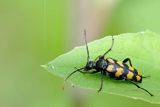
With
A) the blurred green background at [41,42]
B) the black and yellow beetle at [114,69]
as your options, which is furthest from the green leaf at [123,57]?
the blurred green background at [41,42]

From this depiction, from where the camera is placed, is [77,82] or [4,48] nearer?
[77,82]

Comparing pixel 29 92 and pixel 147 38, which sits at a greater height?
pixel 147 38

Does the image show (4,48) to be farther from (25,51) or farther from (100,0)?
(100,0)

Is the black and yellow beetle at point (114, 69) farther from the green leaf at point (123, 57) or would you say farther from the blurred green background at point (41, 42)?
the blurred green background at point (41, 42)

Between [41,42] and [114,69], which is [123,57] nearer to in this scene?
[114,69]

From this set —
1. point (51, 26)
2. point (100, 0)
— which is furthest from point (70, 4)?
point (51, 26)

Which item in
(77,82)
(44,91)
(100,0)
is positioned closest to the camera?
(77,82)
